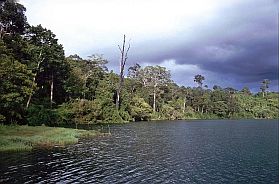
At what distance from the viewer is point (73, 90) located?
77.8 metres

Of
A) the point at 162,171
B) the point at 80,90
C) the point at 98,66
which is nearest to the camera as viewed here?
the point at 162,171

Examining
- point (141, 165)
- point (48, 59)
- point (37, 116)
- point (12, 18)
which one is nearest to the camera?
point (141, 165)

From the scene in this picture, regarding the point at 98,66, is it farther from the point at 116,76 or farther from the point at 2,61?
the point at 2,61

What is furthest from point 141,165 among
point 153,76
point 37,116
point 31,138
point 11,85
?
point 153,76

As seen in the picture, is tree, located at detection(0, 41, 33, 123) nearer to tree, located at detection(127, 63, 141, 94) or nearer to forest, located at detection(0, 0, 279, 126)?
forest, located at detection(0, 0, 279, 126)

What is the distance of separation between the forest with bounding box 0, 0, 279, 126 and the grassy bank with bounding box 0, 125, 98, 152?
2.96 metres

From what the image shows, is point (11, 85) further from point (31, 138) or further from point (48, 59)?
point (48, 59)

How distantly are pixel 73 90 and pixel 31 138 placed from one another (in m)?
40.5

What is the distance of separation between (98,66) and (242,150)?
60890mm

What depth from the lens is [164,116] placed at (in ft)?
388

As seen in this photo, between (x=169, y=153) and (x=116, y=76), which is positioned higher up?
(x=116, y=76)

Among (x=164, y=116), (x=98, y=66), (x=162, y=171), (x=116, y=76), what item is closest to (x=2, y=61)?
(x=162, y=171)

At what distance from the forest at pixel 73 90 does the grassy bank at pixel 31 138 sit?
2959 mm

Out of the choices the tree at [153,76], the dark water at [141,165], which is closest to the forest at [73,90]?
the tree at [153,76]
